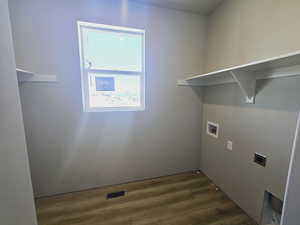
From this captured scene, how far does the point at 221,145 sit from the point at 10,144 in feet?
6.86

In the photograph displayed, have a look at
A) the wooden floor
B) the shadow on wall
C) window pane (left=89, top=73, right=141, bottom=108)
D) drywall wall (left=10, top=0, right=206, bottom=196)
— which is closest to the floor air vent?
the wooden floor

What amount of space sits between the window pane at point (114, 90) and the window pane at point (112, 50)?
13 cm

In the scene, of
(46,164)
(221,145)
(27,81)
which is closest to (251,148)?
(221,145)

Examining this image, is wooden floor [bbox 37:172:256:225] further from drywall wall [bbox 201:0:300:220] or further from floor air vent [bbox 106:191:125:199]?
drywall wall [bbox 201:0:300:220]

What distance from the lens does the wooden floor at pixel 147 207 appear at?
1426 millimetres

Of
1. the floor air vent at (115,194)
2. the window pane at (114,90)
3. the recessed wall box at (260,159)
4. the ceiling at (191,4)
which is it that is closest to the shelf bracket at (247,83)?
the recessed wall box at (260,159)

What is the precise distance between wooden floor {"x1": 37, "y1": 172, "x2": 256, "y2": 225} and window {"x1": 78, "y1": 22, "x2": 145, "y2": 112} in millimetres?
1156

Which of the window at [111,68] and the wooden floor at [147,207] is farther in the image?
the window at [111,68]

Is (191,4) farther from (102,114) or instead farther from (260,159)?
(260,159)

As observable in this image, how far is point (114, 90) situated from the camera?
6.17 feet

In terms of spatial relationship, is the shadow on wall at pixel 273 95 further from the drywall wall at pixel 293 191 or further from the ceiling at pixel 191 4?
the ceiling at pixel 191 4

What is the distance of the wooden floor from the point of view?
1.43m

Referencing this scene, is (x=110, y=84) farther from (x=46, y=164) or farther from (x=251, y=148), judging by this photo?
Answer: (x=251, y=148)

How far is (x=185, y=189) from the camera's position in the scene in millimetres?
1895
